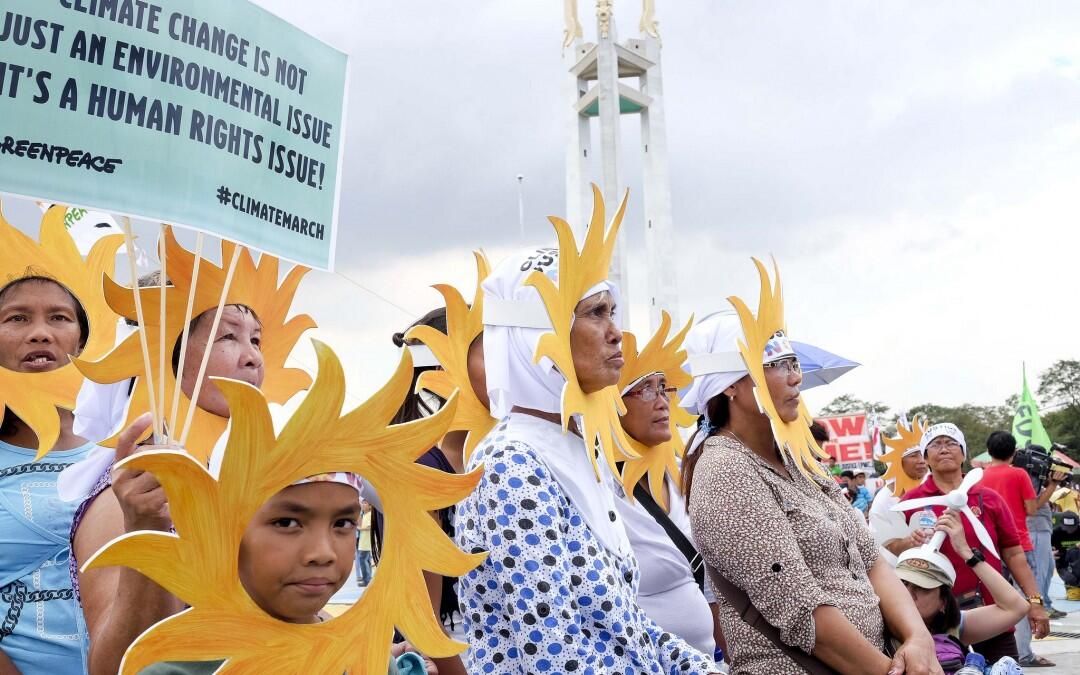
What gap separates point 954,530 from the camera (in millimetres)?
4461

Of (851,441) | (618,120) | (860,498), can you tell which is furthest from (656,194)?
(860,498)

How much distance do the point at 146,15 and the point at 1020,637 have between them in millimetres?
7485

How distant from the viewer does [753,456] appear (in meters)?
3.40

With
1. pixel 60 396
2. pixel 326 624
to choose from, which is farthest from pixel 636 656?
pixel 60 396

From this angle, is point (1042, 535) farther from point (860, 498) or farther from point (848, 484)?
point (848, 484)

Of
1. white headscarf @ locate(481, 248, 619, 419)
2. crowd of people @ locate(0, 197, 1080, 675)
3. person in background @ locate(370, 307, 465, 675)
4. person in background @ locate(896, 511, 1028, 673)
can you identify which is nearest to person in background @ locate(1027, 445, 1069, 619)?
person in background @ locate(896, 511, 1028, 673)

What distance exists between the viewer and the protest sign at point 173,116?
7.10 feet

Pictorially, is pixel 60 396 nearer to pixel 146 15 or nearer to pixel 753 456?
pixel 146 15

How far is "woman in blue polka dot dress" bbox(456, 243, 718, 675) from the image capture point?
93.4 inches

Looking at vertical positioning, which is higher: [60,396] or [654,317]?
[654,317]

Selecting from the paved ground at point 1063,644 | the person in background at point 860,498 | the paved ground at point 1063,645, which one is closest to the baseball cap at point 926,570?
the paved ground at point 1063,644

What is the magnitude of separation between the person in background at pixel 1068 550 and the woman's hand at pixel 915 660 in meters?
10.2

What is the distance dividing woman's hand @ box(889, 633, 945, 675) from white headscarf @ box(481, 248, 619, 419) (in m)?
1.32

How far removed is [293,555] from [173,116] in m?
0.99
